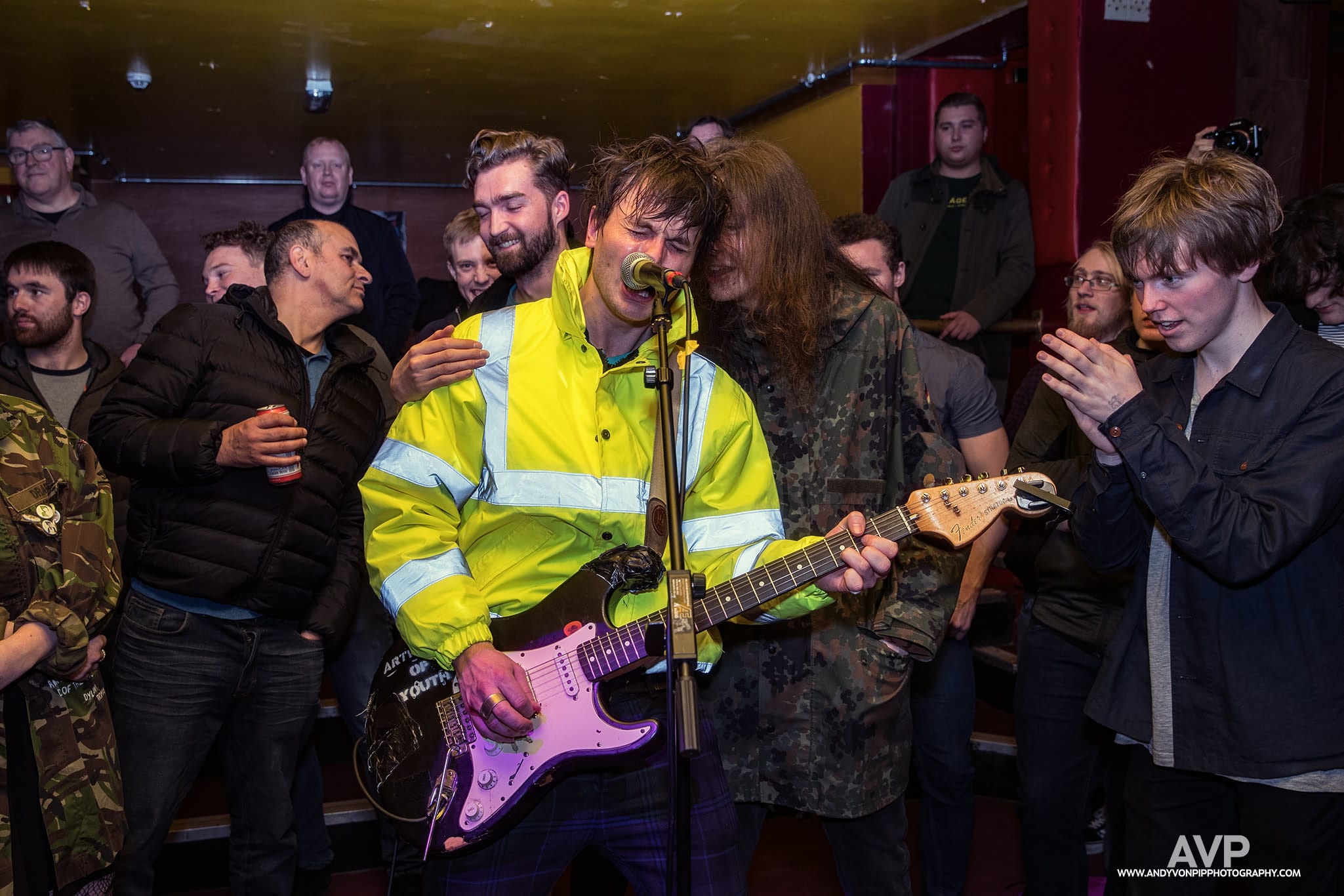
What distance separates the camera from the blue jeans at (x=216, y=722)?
9.93 ft

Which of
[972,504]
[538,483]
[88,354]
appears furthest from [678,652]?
[88,354]

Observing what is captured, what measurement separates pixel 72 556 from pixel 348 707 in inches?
61.6

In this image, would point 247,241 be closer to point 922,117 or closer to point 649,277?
point 649,277

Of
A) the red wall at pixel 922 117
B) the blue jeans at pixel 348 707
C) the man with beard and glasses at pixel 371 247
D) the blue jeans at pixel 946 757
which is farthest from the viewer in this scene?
the red wall at pixel 922 117

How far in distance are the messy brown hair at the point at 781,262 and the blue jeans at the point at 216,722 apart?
168 centimetres

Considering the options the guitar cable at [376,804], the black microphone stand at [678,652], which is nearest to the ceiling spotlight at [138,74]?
the guitar cable at [376,804]

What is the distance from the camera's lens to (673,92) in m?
7.72

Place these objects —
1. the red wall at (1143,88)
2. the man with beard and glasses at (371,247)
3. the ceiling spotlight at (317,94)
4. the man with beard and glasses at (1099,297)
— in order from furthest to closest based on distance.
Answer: the ceiling spotlight at (317,94) → the man with beard and glasses at (371,247) → the red wall at (1143,88) → the man with beard and glasses at (1099,297)

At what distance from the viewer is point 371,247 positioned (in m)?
5.63

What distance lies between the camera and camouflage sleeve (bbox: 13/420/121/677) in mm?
2434

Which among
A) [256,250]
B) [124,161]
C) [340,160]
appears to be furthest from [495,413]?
[124,161]

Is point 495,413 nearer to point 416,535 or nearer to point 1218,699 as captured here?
point 416,535

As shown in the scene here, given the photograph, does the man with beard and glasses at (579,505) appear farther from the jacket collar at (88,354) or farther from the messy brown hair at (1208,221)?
the jacket collar at (88,354)

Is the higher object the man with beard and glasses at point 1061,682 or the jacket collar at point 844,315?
the jacket collar at point 844,315
